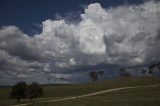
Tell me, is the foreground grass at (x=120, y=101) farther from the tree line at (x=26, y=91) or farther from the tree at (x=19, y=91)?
the tree at (x=19, y=91)

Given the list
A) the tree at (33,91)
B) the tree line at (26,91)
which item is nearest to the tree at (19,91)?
the tree line at (26,91)

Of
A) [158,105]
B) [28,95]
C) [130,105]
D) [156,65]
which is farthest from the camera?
[156,65]

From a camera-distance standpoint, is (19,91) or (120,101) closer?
(120,101)

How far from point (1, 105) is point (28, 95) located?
1631 centimetres

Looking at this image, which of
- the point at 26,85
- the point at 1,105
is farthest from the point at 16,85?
the point at 1,105

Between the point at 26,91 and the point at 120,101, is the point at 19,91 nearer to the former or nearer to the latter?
the point at 26,91

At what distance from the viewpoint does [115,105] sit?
1823 inches

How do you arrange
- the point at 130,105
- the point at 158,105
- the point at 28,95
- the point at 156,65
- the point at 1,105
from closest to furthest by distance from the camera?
1. the point at 158,105
2. the point at 130,105
3. the point at 1,105
4. the point at 28,95
5. the point at 156,65

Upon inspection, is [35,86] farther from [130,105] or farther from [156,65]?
Result: [156,65]

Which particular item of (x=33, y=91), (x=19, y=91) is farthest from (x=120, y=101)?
(x=19, y=91)

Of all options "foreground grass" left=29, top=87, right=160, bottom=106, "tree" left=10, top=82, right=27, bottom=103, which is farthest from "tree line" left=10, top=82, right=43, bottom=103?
"foreground grass" left=29, top=87, right=160, bottom=106

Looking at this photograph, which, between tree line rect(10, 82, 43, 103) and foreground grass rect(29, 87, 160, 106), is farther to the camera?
Answer: tree line rect(10, 82, 43, 103)

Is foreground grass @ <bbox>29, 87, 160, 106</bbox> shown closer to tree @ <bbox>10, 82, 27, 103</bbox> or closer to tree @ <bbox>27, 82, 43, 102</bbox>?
tree @ <bbox>27, 82, 43, 102</bbox>

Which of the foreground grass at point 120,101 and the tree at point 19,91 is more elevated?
the tree at point 19,91
